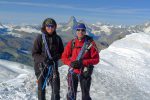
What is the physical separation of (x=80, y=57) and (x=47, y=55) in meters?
1.18

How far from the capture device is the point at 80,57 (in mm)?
11422

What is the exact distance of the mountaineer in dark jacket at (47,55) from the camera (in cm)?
1159

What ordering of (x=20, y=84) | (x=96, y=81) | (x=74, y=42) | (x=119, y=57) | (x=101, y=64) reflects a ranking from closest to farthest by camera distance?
(x=74, y=42)
(x=20, y=84)
(x=96, y=81)
(x=101, y=64)
(x=119, y=57)

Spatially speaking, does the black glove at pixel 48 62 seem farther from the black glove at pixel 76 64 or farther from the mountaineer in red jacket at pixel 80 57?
the black glove at pixel 76 64

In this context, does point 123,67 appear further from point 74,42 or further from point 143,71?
point 74,42

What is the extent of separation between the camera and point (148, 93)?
19.6m

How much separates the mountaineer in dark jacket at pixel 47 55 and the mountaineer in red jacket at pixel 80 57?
45 cm

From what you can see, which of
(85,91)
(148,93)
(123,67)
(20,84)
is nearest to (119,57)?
(123,67)

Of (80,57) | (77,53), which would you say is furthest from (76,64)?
(77,53)

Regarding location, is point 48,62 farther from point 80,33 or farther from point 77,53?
point 80,33

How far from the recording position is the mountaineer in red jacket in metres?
11.4

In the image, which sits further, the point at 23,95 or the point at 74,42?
Result: the point at 23,95

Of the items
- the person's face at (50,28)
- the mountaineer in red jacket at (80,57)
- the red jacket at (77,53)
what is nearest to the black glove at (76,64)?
the mountaineer in red jacket at (80,57)

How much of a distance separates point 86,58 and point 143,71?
14.2m
